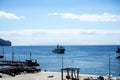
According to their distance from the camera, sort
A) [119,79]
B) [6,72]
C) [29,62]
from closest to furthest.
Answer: [119,79] < [6,72] < [29,62]

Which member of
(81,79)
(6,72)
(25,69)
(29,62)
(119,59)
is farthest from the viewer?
(119,59)

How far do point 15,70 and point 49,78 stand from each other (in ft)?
54.0

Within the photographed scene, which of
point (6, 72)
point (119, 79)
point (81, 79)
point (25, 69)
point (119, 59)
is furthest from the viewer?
point (119, 59)

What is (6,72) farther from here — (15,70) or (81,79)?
(81,79)

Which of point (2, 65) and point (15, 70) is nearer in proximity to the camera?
point (15, 70)

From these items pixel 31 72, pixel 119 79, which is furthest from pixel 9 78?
pixel 119 79

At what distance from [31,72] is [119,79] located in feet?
93.1

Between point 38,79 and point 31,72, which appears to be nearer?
point 38,79

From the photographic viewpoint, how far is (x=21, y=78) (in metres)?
63.8

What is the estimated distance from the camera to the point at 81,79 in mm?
60000

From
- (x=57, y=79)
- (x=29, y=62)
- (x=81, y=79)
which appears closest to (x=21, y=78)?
(x=57, y=79)

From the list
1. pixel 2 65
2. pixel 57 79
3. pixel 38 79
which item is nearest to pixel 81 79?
pixel 57 79

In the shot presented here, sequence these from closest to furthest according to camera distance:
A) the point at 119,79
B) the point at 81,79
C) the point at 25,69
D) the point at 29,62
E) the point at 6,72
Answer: the point at 119,79 < the point at 81,79 < the point at 6,72 < the point at 25,69 < the point at 29,62

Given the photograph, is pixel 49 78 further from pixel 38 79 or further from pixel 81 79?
pixel 81 79
